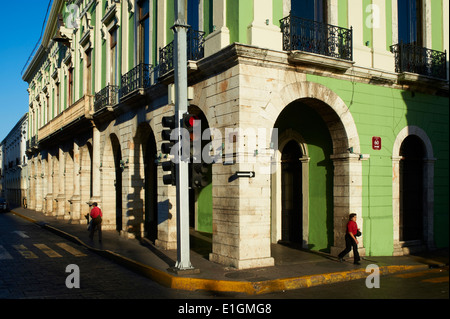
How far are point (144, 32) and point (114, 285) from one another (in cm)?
1046

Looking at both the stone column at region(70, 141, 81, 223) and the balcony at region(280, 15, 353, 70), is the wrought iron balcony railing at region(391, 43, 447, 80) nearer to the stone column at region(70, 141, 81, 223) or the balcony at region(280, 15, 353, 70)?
the balcony at region(280, 15, 353, 70)

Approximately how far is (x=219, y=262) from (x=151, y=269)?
1.71 m

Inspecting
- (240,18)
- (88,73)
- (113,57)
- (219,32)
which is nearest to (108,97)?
(113,57)

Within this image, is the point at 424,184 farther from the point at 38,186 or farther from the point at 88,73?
the point at 38,186

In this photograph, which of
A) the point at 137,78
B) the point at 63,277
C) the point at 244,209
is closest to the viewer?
the point at 63,277

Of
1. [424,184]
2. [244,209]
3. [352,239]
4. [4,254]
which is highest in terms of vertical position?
[424,184]

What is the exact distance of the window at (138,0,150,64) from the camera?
54.3 ft

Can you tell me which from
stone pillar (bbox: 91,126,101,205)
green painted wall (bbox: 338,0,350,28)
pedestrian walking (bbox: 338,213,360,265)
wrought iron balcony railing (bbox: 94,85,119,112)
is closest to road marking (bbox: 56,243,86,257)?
stone pillar (bbox: 91,126,101,205)

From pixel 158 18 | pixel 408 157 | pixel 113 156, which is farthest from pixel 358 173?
pixel 113 156

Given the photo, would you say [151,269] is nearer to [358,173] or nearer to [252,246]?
[252,246]

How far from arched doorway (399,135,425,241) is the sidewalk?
3.18ft

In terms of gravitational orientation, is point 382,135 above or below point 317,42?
below

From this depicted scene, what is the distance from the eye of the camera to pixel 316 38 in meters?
11.9

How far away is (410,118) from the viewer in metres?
13.8
